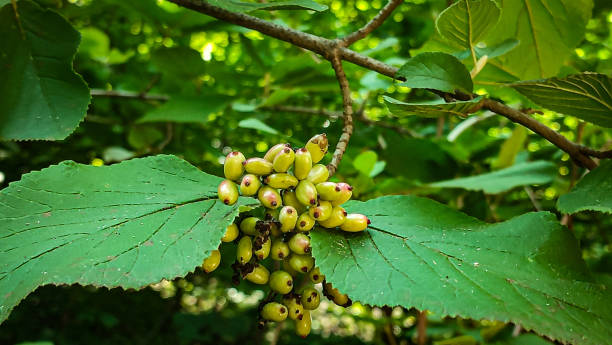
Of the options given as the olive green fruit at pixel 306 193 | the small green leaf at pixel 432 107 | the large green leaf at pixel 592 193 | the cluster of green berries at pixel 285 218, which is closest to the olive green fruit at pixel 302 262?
the cluster of green berries at pixel 285 218

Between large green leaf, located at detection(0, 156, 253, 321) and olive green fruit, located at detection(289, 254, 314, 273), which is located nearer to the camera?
large green leaf, located at detection(0, 156, 253, 321)

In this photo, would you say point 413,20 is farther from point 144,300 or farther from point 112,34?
point 144,300

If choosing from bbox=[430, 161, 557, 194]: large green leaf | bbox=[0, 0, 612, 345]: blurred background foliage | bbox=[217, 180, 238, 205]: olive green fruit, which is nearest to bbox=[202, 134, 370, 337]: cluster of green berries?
bbox=[217, 180, 238, 205]: olive green fruit

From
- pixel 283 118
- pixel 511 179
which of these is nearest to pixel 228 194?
pixel 511 179

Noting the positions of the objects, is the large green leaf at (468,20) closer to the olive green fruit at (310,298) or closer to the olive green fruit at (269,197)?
the olive green fruit at (269,197)

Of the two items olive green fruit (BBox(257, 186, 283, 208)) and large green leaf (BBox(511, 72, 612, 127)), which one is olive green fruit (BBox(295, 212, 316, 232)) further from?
large green leaf (BBox(511, 72, 612, 127))

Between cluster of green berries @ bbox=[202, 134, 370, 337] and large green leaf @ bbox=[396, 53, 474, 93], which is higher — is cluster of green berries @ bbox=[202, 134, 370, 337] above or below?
below

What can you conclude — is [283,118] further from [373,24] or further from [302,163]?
[302,163]
